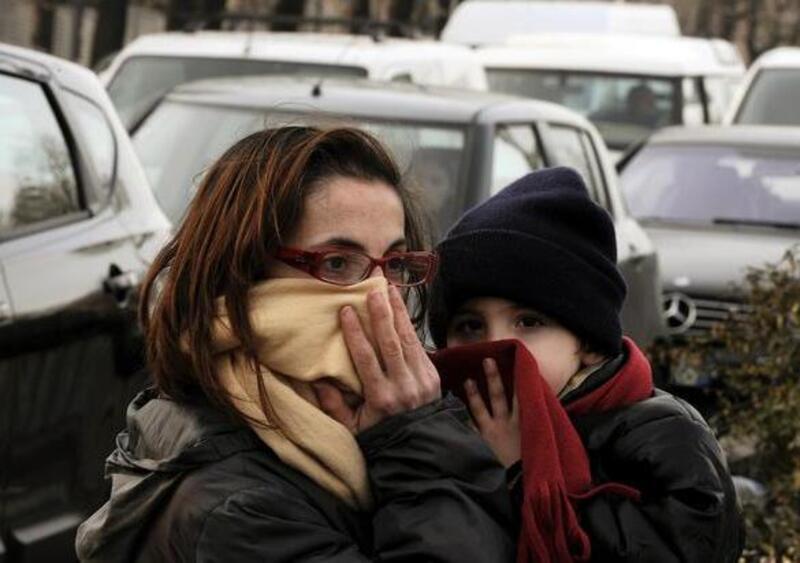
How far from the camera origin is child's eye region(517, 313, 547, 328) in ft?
8.56

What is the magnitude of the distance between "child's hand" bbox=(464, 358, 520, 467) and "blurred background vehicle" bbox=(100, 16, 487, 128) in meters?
9.45

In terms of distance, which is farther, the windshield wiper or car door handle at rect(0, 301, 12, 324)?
the windshield wiper

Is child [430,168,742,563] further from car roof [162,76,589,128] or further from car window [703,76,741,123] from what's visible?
car window [703,76,741,123]

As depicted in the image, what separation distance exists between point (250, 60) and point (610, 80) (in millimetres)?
5964

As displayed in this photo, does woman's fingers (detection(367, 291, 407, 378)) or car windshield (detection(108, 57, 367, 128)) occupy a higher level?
woman's fingers (detection(367, 291, 407, 378))

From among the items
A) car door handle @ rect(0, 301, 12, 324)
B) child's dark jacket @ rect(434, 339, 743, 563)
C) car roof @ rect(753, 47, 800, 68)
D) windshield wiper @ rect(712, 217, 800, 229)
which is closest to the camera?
child's dark jacket @ rect(434, 339, 743, 563)

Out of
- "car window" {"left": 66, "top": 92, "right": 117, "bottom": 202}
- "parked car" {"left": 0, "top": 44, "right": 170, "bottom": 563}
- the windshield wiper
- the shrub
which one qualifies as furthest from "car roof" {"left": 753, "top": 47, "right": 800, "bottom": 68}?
"car window" {"left": 66, "top": 92, "right": 117, "bottom": 202}

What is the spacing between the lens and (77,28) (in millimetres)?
19703

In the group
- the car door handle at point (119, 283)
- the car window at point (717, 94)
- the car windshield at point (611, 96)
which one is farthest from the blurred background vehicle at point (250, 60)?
the car door handle at point (119, 283)

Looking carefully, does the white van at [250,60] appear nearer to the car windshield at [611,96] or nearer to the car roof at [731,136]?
the car roof at [731,136]

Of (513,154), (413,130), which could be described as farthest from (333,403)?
(513,154)

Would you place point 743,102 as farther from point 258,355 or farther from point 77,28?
point 258,355

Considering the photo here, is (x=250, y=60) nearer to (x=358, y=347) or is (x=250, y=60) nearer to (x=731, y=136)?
(x=731, y=136)

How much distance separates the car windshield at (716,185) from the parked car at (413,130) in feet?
8.67
